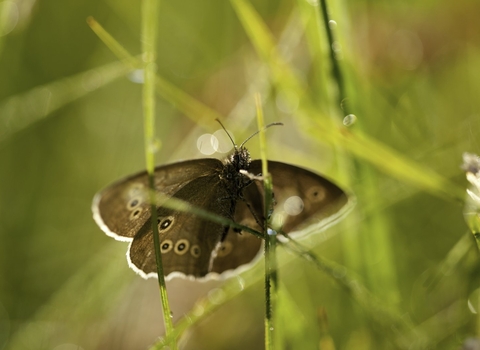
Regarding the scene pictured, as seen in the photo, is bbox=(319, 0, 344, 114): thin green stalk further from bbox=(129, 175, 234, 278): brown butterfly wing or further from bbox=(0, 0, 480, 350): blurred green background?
bbox=(129, 175, 234, 278): brown butterfly wing

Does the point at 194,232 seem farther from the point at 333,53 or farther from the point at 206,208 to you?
the point at 333,53

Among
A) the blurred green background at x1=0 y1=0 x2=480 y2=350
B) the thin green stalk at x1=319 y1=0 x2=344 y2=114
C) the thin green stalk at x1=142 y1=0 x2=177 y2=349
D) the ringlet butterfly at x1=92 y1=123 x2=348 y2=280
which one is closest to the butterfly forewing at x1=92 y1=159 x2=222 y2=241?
the ringlet butterfly at x1=92 y1=123 x2=348 y2=280

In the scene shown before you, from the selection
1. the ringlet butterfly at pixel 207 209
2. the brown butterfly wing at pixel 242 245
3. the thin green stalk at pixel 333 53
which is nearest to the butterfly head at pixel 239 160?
the ringlet butterfly at pixel 207 209

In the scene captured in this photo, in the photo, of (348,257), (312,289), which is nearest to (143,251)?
(348,257)

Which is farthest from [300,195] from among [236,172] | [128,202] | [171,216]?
[128,202]

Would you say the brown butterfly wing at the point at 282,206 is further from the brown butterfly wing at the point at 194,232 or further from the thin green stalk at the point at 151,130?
the thin green stalk at the point at 151,130

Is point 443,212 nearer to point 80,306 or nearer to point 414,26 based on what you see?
point 414,26
